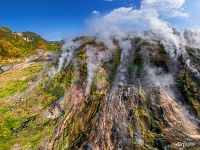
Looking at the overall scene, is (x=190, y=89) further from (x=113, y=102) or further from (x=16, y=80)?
(x=16, y=80)

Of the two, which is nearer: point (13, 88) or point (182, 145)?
point (182, 145)

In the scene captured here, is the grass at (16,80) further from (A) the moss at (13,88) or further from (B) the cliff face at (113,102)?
(B) the cliff face at (113,102)

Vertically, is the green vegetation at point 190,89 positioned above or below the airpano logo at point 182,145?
above

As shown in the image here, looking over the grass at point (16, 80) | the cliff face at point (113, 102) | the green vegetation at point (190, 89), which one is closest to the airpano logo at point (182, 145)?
the cliff face at point (113, 102)

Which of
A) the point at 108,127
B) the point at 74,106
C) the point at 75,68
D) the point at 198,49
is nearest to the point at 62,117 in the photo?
the point at 74,106

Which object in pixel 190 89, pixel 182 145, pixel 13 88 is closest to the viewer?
pixel 182 145

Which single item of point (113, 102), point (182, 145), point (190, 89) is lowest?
point (182, 145)

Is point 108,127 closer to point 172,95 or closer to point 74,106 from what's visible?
point 74,106

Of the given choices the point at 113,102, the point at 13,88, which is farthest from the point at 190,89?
the point at 13,88

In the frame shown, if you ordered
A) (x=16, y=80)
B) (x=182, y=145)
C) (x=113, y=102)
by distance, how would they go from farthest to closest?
(x=16, y=80)
(x=113, y=102)
(x=182, y=145)
